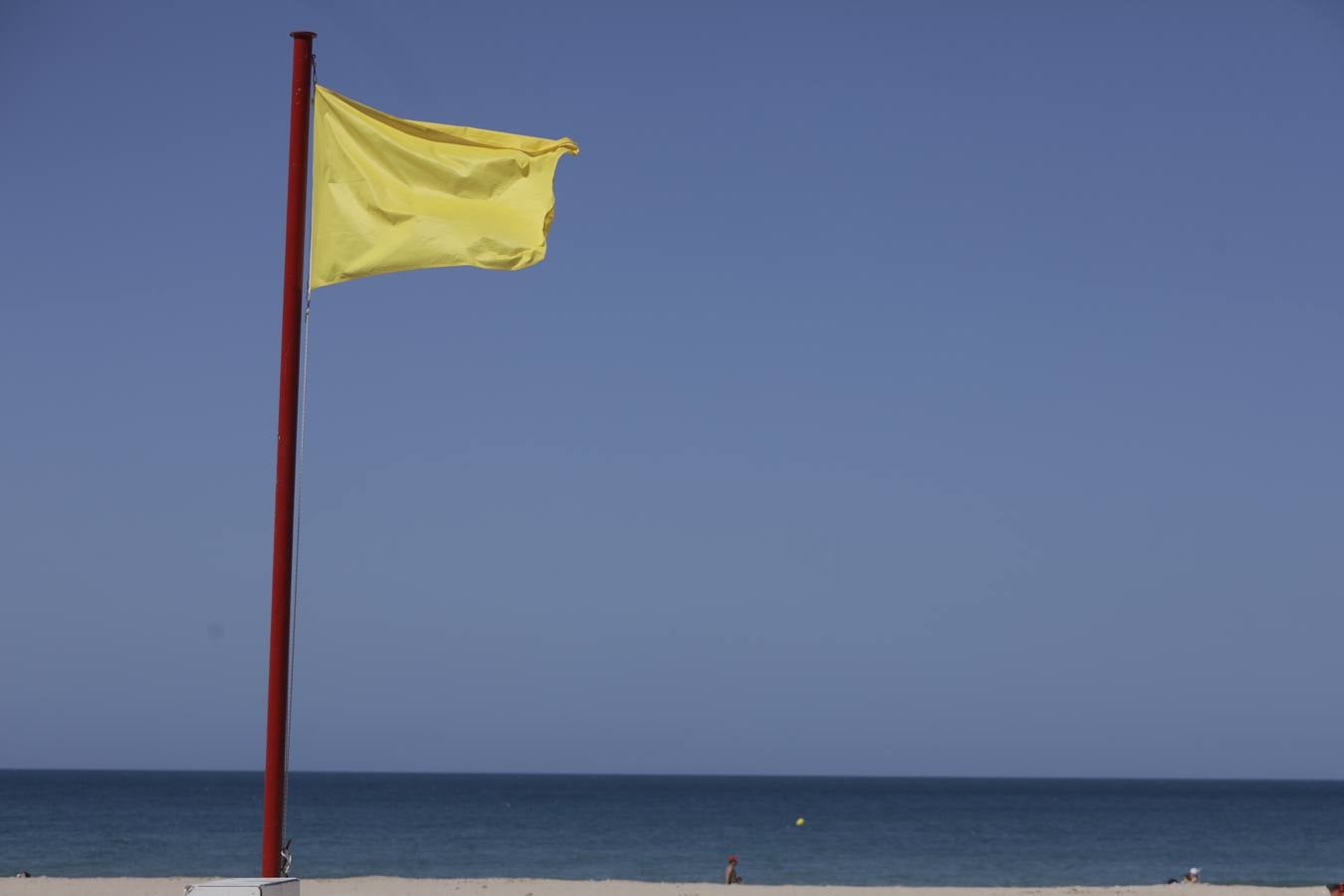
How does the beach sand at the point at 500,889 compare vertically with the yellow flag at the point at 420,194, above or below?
below

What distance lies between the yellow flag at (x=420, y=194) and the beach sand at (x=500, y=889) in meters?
16.9

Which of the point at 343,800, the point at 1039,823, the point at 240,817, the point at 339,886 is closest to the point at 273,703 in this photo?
the point at 339,886

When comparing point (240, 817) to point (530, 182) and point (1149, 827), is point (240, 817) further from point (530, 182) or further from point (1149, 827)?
point (530, 182)

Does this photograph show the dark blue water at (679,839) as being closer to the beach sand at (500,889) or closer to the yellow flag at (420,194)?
the beach sand at (500,889)

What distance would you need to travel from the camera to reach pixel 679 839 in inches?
2960

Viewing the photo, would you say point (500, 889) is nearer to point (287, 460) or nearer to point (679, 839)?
point (287, 460)

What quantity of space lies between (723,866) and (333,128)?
46.0 meters

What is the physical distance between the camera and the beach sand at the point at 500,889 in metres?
25.5

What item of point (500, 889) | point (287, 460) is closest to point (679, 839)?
point (500, 889)

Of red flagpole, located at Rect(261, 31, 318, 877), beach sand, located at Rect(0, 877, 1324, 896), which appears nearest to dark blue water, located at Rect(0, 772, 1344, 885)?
beach sand, located at Rect(0, 877, 1324, 896)

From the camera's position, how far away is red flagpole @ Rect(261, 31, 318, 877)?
943 cm

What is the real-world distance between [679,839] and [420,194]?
68.2 meters

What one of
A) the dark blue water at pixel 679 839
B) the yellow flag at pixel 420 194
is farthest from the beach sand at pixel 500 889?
the yellow flag at pixel 420 194

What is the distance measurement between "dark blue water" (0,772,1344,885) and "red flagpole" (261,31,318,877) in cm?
3503
